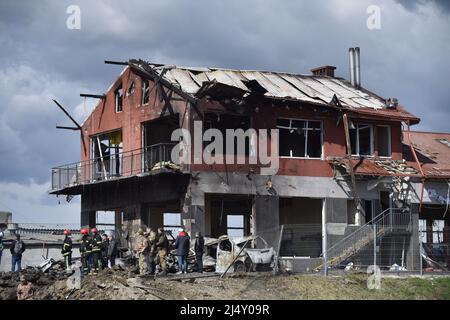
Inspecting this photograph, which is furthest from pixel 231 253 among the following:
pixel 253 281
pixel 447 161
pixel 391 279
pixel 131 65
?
pixel 447 161

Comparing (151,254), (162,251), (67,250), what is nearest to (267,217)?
(162,251)

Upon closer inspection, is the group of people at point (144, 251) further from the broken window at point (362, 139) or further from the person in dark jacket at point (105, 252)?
the broken window at point (362, 139)

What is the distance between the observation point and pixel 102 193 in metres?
46.2

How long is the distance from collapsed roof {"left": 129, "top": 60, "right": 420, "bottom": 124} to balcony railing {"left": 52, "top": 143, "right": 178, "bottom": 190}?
126 inches

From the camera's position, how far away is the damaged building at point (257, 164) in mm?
40562

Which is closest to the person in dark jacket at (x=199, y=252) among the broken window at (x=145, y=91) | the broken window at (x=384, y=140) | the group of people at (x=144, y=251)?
the group of people at (x=144, y=251)

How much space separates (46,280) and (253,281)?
8.10m

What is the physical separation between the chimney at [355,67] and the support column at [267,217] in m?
10.4

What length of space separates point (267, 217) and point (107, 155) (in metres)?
10.3

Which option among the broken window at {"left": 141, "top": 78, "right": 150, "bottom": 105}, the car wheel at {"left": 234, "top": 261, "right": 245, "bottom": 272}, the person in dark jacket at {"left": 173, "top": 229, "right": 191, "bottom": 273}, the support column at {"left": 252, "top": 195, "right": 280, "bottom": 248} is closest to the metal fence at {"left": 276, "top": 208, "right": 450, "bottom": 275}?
the support column at {"left": 252, "top": 195, "right": 280, "bottom": 248}

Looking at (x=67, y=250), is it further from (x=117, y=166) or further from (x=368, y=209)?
(x=368, y=209)

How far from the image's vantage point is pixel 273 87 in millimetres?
43719

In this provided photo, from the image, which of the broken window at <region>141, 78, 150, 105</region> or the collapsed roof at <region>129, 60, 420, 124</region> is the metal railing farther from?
the broken window at <region>141, 78, 150, 105</region>
